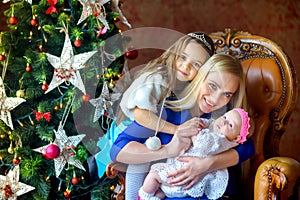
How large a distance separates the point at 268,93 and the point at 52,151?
35.9 inches

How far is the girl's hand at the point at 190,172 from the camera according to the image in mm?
1519

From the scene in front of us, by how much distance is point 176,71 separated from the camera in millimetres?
1603

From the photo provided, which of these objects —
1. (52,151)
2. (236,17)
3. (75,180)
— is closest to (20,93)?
(52,151)

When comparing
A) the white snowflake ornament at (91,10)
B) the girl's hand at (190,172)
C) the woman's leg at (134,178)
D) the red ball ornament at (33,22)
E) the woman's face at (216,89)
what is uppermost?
the white snowflake ornament at (91,10)

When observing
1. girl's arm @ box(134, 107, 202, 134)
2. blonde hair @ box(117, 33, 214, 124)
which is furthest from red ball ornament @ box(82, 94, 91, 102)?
girl's arm @ box(134, 107, 202, 134)

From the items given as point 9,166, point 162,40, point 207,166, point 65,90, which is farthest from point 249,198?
point 9,166

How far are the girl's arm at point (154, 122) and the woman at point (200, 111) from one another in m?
0.02

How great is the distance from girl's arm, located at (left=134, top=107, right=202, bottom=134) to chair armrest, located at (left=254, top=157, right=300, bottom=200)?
30cm

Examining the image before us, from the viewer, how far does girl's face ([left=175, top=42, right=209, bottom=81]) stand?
1.59 m

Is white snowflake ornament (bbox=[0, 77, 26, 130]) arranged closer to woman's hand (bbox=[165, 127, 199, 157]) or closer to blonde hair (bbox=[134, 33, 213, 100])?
blonde hair (bbox=[134, 33, 213, 100])

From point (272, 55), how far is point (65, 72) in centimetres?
87

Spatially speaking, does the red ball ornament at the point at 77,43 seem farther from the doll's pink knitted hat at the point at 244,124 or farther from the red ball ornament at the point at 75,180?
the doll's pink knitted hat at the point at 244,124

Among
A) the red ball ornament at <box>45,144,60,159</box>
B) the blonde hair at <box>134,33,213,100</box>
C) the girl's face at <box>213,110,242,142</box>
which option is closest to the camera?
the girl's face at <box>213,110,242,142</box>

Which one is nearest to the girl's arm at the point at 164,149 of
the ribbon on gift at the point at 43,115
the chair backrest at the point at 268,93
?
the ribbon on gift at the point at 43,115
